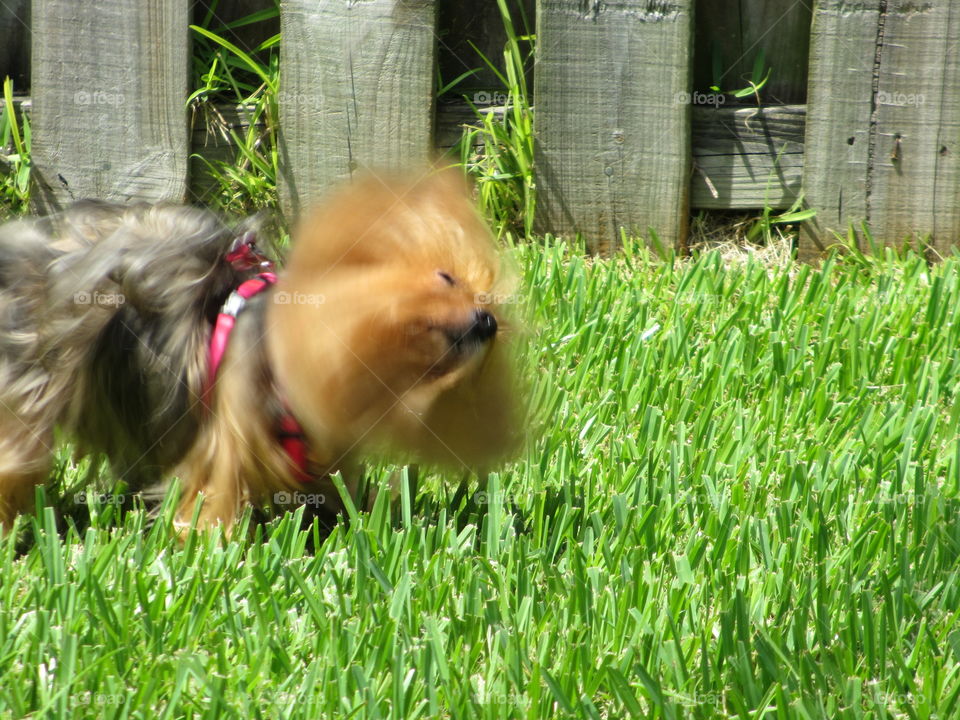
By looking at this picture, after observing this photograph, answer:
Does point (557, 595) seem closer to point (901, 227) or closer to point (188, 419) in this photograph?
point (188, 419)

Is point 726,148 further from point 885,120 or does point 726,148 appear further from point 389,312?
point 389,312

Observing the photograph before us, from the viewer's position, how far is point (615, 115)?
4.42m

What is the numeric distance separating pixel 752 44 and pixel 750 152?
463 millimetres

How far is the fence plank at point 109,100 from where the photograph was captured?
438 centimetres

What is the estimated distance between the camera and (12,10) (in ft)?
Answer: 15.3

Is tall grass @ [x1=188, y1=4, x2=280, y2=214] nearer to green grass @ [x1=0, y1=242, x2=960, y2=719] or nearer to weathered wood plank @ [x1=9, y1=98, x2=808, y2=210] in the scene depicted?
weathered wood plank @ [x1=9, y1=98, x2=808, y2=210]

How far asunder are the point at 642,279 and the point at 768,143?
81cm

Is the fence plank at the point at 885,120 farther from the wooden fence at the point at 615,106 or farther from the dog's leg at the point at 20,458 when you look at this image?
the dog's leg at the point at 20,458

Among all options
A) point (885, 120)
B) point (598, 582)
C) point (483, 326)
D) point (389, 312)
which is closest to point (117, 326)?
point (389, 312)

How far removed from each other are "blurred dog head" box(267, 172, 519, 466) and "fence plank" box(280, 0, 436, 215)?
7.18ft

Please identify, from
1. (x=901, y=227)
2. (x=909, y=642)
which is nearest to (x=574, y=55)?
(x=901, y=227)

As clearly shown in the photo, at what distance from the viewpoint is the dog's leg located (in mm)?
2686

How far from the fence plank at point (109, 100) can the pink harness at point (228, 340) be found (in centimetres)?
204

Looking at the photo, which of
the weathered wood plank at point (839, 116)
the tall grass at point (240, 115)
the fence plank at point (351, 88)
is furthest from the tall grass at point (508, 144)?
the weathered wood plank at point (839, 116)
